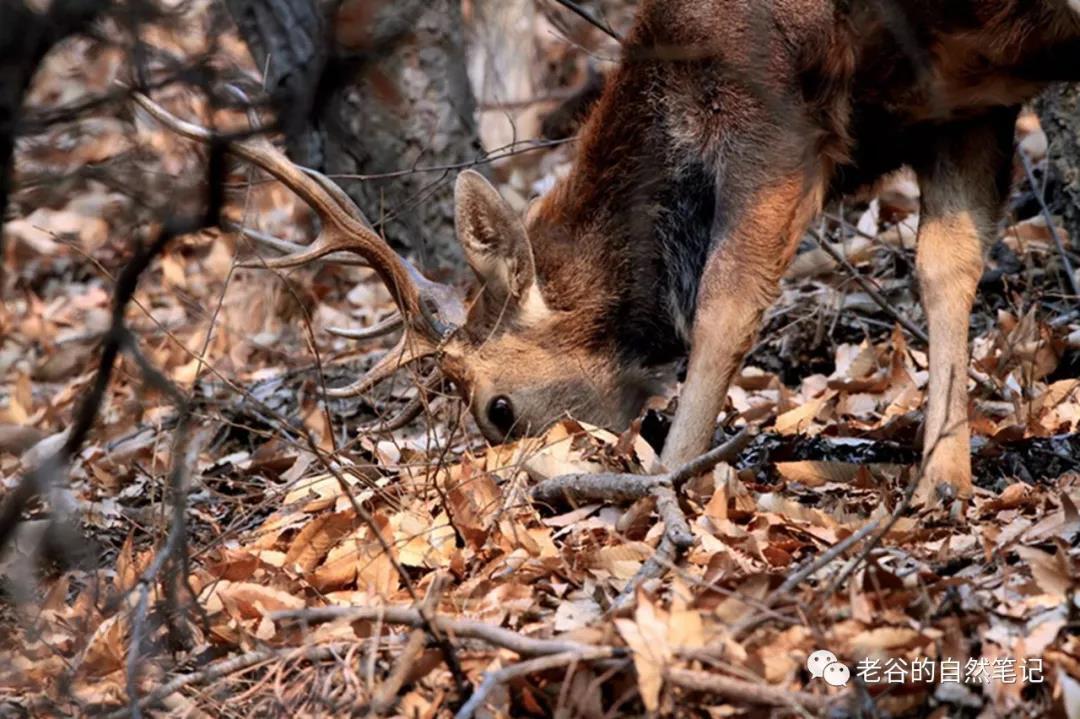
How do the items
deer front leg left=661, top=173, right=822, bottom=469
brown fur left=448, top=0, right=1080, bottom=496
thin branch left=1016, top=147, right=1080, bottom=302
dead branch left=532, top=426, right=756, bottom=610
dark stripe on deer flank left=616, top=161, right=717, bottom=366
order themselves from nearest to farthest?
dead branch left=532, top=426, right=756, bottom=610 < brown fur left=448, top=0, right=1080, bottom=496 < deer front leg left=661, top=173, right=822, bottom=469 < dark stripe on deer flank left=616, top=161, right=717, bottom=366 < thin branch left=1016, top=147, right=1080, bottom=302

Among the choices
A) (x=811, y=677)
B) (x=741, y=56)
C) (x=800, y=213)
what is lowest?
(x=811, y=677)

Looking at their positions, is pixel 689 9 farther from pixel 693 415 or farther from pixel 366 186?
pixel 366 186

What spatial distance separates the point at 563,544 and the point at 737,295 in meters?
1.30

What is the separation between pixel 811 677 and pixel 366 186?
5038 mm

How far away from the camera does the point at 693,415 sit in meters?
5.58

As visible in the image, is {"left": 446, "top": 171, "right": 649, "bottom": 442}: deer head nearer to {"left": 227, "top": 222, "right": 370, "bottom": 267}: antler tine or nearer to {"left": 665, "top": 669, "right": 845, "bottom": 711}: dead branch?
{"left": 227, "top": 222, "right": 370, "bottom": 267}: antler tine

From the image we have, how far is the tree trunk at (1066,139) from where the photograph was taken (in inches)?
276

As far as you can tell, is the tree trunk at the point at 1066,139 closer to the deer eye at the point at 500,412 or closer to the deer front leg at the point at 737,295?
the deer front leg at the point at 737,295

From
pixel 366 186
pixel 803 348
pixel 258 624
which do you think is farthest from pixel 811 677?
pixel 366 186

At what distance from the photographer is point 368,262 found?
6039 millimetres

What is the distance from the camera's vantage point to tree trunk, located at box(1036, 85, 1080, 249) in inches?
276

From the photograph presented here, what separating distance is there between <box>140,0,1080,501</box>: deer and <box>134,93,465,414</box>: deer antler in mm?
10

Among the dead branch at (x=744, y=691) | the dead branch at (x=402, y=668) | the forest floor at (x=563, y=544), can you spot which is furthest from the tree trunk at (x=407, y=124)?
the dead branch at (x=744, y=691)

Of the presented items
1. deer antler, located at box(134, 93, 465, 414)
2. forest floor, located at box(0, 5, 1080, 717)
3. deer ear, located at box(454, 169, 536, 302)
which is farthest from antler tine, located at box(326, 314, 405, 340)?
forest floor, located at box(0, 5, 1080, 717)
